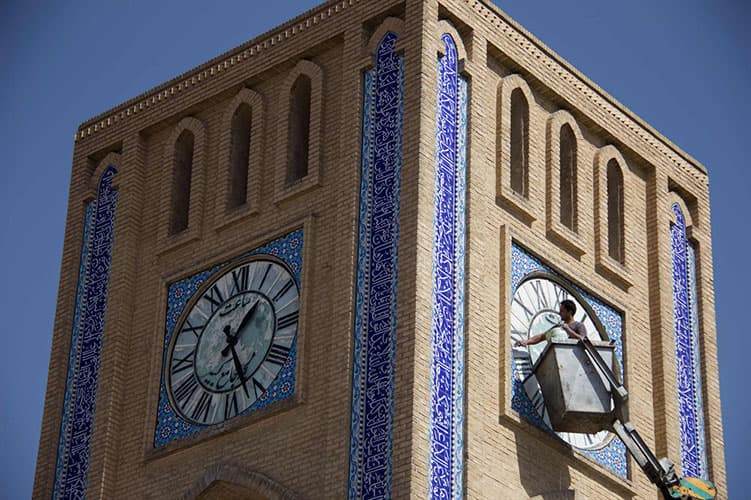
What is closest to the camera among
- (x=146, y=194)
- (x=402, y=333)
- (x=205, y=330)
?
(x=402, y=333)

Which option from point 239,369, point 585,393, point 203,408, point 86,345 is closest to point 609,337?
point 585,393

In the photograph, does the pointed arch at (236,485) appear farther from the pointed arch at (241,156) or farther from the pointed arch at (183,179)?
the pointed arch at (183,179)

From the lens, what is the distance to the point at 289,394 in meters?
26.3

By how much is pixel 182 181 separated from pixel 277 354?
11.4ft

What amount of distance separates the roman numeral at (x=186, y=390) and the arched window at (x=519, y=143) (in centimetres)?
402

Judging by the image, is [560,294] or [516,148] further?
[516,148]

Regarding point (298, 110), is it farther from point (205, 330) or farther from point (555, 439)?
point (555, 439)

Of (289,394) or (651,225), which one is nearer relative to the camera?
(289,394)

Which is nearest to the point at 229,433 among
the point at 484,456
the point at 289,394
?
the point at 289,394

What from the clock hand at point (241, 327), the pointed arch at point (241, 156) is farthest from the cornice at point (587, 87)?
the clock hand at point (241, 327)

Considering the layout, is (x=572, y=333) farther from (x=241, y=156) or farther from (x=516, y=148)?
(x=241, y=156)

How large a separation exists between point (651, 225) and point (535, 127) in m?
2.14

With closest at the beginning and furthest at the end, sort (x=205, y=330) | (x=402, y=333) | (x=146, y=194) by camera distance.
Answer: (x=402, y=333) → (x=205, y=330) → (x=146, y=194)

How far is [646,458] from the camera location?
85.7ft
